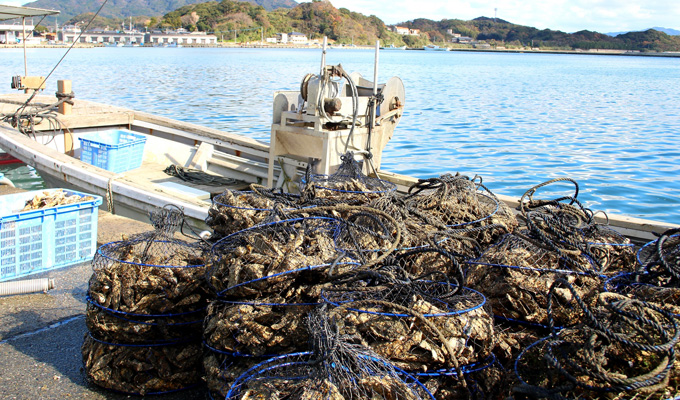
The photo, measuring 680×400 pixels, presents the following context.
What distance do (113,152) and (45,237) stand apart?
13.0 ft

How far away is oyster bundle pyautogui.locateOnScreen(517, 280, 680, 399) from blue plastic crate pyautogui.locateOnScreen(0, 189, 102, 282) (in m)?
4.17

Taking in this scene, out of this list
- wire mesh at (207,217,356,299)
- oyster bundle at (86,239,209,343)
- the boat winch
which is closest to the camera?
wire mesh at (207,217,356,299)

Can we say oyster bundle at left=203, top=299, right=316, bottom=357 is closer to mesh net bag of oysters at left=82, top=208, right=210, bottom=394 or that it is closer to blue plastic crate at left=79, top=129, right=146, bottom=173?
mesh net bag of oysters at left=82, top=208, right=210, bottom=394

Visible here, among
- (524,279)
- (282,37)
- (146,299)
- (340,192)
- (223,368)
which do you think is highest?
(282,37)

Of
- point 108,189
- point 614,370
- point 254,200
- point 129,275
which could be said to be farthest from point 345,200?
point 108,189

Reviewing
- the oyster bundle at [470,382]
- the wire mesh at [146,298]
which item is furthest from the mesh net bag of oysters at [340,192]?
the oyster bundle at [470,382]

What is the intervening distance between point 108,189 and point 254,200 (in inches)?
177

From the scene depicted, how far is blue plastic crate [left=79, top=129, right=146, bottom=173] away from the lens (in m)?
8.66

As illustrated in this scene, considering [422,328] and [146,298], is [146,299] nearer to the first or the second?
[146,298]

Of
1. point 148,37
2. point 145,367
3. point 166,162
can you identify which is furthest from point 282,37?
point 145,367

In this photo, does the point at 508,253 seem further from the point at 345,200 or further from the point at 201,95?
the point at 201,95

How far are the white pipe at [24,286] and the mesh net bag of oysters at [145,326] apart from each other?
4.57 feet

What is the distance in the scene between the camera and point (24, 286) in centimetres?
452

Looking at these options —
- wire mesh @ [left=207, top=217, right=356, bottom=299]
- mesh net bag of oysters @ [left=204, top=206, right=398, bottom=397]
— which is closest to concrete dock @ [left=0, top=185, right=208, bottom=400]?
mesh net bag of oysters @ [left=204, top=206, right=398, bottom=397]
